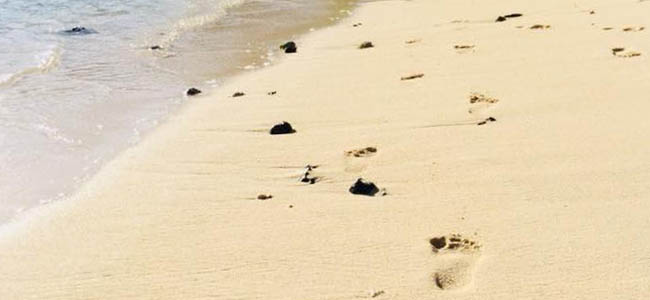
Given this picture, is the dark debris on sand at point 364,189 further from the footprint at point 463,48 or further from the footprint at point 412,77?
the footprint at point 463,48

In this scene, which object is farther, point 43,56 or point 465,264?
point 43,56

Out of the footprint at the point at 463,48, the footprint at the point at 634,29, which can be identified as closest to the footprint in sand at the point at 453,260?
the footprint at the point at 463,48

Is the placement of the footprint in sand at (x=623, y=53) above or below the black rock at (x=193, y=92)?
above

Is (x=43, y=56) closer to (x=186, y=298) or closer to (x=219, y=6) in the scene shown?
(x=219, y=6)

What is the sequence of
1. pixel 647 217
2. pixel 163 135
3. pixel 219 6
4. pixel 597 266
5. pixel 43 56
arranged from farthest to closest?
1. pixel 219 6
2. pixel 43 56
3. pixel 163 135
4. pixel 647 217
5. pixel 597 266

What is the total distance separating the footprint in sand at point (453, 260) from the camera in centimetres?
362

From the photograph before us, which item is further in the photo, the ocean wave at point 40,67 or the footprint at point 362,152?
the ocean wave at point 40,67

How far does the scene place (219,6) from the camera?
14586 millimetres

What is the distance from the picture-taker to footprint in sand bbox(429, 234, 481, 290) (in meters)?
3.62

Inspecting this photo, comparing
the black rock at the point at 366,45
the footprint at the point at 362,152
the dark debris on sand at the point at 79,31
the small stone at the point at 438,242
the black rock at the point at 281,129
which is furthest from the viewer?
the dark debris on sand at the point at 79,31

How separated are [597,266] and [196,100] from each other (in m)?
4.88

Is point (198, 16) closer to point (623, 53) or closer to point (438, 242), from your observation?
point (623, 53)

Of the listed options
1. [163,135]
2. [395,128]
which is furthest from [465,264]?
[163,135]

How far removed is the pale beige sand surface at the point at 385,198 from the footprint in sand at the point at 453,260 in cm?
1
